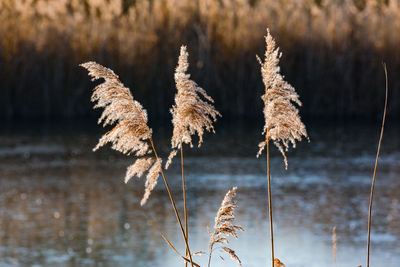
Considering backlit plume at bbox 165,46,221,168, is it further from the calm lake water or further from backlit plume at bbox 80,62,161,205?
the calm lake water

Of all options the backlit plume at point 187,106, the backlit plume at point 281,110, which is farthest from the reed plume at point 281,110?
the backlit plume at point 187,106

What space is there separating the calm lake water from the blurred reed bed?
1207 mm

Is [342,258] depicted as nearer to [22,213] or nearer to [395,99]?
[22,213]

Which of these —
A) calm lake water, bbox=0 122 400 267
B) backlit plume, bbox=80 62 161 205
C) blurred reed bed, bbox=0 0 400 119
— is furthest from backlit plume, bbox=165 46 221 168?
blurred reed bed, bbox=0 0 400 119

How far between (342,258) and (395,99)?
34.1 ft

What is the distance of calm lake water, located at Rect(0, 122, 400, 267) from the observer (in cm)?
780

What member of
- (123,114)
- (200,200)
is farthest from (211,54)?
(123,114)

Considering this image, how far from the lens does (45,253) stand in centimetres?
782

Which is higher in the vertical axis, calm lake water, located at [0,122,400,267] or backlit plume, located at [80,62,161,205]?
backlit plume, located at [80,62,161,205]

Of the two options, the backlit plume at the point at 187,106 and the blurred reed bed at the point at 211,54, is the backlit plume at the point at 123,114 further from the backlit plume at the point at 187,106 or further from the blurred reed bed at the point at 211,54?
the blurred reed bed at the point at 211,54

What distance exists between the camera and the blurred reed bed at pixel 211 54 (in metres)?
17.5

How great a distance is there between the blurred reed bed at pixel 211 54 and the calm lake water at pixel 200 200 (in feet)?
3.96

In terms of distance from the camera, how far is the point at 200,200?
406 inches

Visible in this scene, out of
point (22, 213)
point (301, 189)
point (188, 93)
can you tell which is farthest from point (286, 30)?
point (188, 93)
